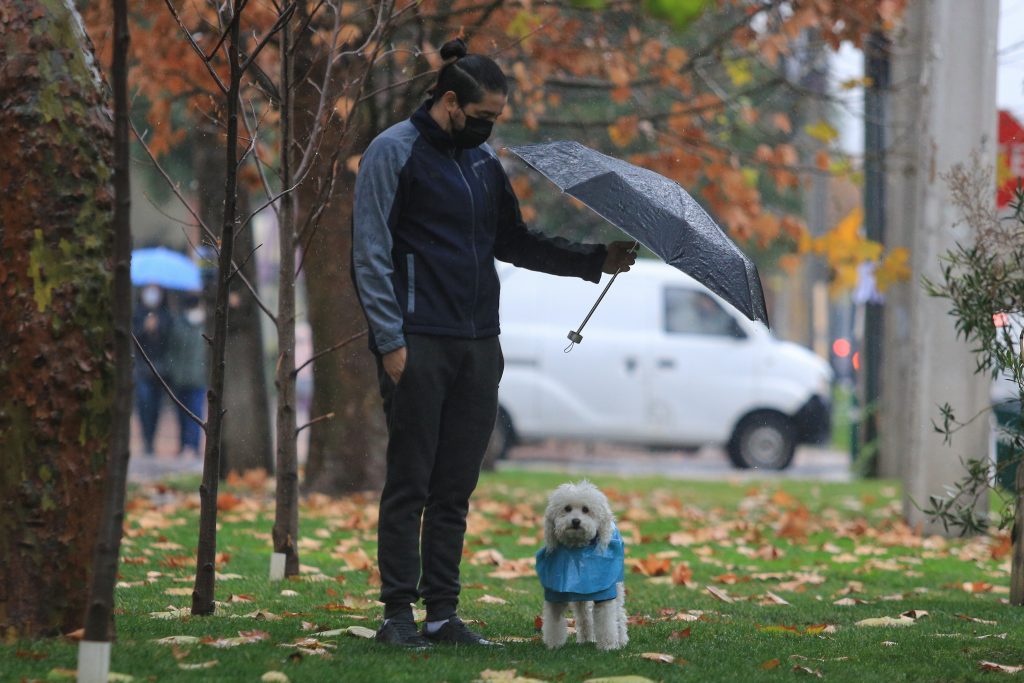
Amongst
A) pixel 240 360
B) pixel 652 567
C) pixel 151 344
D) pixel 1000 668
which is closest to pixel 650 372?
pixel 240 360

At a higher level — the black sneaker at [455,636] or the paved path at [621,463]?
the paved path at [621,463]

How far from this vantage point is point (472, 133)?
4.84m

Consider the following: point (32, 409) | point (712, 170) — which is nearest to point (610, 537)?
point (32, 409)

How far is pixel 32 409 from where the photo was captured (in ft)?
14.5

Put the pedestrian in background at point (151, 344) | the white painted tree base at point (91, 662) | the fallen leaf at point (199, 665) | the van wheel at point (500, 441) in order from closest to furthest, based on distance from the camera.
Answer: the white painted tree base at point (91, 662), the fallen leaf at point (199, 665), the van wheel at point (500, 441), the pedestrian in background at point (151, 344)

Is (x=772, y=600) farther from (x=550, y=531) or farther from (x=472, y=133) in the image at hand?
(x=472, y=133)

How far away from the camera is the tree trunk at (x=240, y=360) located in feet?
41.4

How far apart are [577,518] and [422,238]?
1080 millimetres

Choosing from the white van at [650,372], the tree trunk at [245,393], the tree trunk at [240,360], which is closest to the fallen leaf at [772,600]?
the tree trunk at [240,360]

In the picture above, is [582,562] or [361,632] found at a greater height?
[582,562]

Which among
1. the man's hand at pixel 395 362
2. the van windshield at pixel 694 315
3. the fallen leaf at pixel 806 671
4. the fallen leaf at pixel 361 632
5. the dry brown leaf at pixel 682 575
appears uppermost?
the van windshield at pixel 694 315

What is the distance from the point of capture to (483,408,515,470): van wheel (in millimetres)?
15547

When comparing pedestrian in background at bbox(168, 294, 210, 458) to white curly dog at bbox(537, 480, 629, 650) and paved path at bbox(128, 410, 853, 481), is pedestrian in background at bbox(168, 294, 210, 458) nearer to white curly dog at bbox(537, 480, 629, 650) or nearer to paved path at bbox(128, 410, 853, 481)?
paved path at bbox(128, 410, 853, 481)

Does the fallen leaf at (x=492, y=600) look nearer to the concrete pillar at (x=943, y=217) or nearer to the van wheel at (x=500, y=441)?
the concrete pillar at (x=943, y=217)
